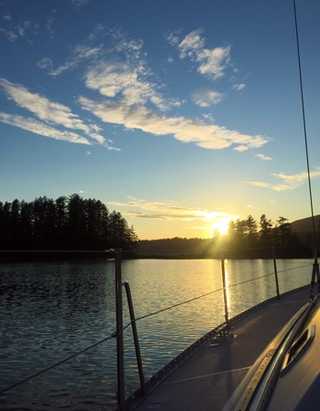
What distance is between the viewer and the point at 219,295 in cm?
2739

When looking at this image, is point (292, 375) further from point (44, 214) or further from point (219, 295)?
point (44, 214)

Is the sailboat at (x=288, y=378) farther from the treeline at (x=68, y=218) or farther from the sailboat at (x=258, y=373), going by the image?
the treeline at (x=68, y=218)

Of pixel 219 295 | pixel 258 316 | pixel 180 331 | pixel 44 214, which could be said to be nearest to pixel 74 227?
pixel 44 214

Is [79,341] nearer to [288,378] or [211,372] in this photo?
[211,372]

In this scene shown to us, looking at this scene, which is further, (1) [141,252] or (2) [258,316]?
(2) [258,316]

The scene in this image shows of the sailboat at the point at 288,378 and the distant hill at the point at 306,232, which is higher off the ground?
the distant hill at the point at 306,232

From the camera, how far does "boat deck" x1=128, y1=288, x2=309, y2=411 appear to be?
367cm

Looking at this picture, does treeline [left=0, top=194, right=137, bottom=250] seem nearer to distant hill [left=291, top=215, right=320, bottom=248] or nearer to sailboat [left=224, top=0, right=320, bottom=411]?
distant hill [left=291, top=215, right=320, bottom=248]

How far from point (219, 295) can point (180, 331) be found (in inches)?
517

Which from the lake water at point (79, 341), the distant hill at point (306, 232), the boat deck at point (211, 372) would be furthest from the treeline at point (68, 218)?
the boat deck at point (211, 372)

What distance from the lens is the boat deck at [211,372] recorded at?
367 centimetres

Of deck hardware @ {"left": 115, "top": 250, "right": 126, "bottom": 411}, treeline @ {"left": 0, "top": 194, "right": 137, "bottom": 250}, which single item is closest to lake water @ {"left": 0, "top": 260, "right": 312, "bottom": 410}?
deck hardware @ {"left": 115, "top": 250, "right": 126, "bottom": 411}

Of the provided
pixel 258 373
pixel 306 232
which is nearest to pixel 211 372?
pixel 258 373

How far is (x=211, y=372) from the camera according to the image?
440 centimetres
